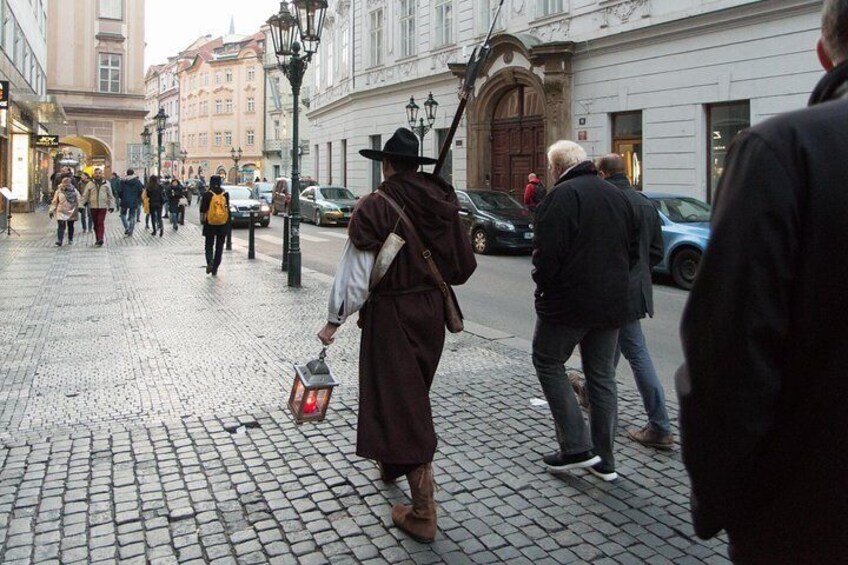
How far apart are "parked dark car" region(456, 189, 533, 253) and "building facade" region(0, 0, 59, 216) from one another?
11.8 m

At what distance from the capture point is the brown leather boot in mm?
3656

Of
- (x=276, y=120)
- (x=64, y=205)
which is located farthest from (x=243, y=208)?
(x=276, y=120)

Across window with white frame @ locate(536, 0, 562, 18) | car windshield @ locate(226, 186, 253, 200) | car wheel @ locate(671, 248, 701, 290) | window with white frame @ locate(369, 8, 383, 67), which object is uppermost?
window with white frame @ locate(369, 8, 383, 67)

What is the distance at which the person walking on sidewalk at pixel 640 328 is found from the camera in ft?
15.9

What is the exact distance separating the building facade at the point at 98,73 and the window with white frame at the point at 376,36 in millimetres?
20133

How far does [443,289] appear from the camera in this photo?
395cm

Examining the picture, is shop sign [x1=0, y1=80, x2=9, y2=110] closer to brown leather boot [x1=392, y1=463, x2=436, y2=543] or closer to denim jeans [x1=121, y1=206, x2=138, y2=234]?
denim jeans [x1=121, y1=206, x2=138, y2=234]

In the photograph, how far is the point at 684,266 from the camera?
13258 millimetres

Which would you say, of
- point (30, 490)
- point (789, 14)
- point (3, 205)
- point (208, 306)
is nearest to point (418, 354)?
point (30, 490)

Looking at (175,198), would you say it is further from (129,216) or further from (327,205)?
(327,205)

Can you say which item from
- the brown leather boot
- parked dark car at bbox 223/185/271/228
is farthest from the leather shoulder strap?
parked dark car at bbox 223/185/271/228

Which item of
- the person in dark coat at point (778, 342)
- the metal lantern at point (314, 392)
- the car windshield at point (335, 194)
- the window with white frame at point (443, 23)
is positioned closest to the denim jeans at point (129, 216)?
the car windshield at point (335, 194)

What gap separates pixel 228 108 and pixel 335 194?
217 feet

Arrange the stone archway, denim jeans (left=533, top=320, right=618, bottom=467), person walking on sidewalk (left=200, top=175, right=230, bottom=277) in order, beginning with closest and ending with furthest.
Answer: denim jeans (left=533, top=320, right=618, bottom=467) < person walking on sidewalk (left=200, top=175, right=230, bottom=277) < the stone archway
